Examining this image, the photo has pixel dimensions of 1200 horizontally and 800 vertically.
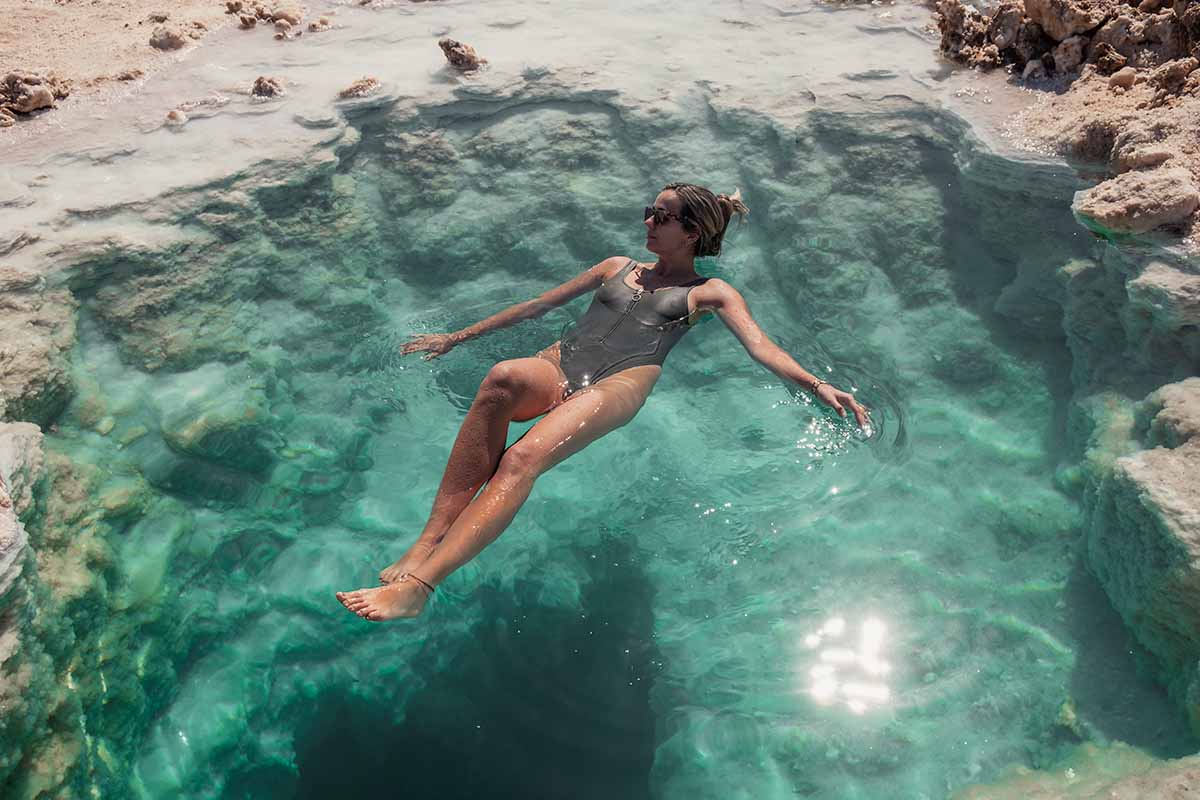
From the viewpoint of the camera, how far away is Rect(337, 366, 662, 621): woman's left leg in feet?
9.09

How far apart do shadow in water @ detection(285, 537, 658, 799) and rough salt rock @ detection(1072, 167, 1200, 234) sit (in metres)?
2.42

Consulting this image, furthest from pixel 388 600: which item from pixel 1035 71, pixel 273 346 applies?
A: pixel 1035 71

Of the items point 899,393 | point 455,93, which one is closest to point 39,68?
point 455,93

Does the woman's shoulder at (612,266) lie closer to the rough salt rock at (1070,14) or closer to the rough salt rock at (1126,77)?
the rough salt rock at (1126,77)

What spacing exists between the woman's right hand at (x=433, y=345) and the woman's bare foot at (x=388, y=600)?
4.90 ft

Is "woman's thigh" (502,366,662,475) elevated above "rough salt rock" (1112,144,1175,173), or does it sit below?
below

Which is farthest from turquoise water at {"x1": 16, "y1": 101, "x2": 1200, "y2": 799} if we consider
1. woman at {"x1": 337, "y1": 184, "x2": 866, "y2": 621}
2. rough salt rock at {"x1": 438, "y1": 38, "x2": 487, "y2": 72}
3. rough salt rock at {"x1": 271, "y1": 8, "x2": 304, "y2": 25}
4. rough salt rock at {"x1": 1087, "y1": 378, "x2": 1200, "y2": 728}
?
rough salt rock at {"x1": 271, "y1": 8, "x2": 304, "y2": 25}

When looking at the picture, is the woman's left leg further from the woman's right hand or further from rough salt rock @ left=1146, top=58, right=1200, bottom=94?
rough salt rock @ left=1146, top=58, right=1200, bottom=94

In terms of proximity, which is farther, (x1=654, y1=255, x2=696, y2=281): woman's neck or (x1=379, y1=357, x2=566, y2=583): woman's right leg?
(x1=654, y1=255, x2=696, y2=281): woman's neck

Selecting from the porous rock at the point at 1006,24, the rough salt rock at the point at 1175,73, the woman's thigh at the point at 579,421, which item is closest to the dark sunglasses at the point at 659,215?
the woman's thigh at the point at 579,421

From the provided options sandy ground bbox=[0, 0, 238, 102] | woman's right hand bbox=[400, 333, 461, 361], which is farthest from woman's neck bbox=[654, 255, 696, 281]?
sandy ground bbox=[0, 0, 238, 102]

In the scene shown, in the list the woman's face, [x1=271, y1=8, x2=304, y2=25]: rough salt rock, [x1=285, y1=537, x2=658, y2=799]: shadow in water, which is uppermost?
[x1=271, y1=8, x2=304, y2=25]: rough salt rock

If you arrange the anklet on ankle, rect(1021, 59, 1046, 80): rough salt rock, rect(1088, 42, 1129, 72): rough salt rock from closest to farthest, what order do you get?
the anklet on ankle → rect(1088, 42, 1129, 72): rough salt rock → rect(1021, 59, 1046, 80): rough salt rock

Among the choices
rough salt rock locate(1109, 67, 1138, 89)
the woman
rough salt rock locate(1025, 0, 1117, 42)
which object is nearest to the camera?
the woman
